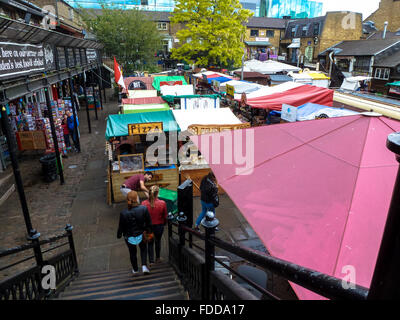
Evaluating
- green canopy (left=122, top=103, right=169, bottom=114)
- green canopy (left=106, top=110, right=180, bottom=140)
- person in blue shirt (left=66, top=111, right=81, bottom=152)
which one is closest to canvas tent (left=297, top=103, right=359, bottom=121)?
green canopy (left=106, top=110, right=180, bottom=140)

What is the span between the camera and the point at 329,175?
338 centimetres

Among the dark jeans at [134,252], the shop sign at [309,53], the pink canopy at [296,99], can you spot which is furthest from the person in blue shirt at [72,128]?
the shop sign at [309,53]

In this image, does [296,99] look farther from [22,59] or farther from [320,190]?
[22,59]

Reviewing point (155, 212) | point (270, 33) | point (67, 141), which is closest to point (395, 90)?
point (67, 141)

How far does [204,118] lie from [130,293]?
23.9ft

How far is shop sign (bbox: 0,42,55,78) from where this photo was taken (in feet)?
18.3

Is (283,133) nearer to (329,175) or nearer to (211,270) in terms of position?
(329,175)

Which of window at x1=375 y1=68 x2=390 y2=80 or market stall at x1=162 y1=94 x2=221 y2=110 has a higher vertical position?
window at x1=375 y1=68 x2=390 y2=80

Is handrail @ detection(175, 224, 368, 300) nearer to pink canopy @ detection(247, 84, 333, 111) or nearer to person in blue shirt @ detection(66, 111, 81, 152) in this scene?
pink canopy @ detection(247, 84, 333, 111)

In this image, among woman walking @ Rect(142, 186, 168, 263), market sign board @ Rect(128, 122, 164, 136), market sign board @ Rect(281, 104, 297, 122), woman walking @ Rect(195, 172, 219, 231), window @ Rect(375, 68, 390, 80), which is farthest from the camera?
window @ Rect(375, 68, 390, 80)

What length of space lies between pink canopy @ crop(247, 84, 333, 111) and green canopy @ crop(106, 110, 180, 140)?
3.20 m

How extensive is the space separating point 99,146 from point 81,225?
7.36 meters

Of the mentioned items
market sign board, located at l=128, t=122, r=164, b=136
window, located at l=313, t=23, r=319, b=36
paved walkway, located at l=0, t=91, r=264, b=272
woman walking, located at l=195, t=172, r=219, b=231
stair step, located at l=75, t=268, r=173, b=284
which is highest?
window, located at l=313, t=23, r=319, b=36
